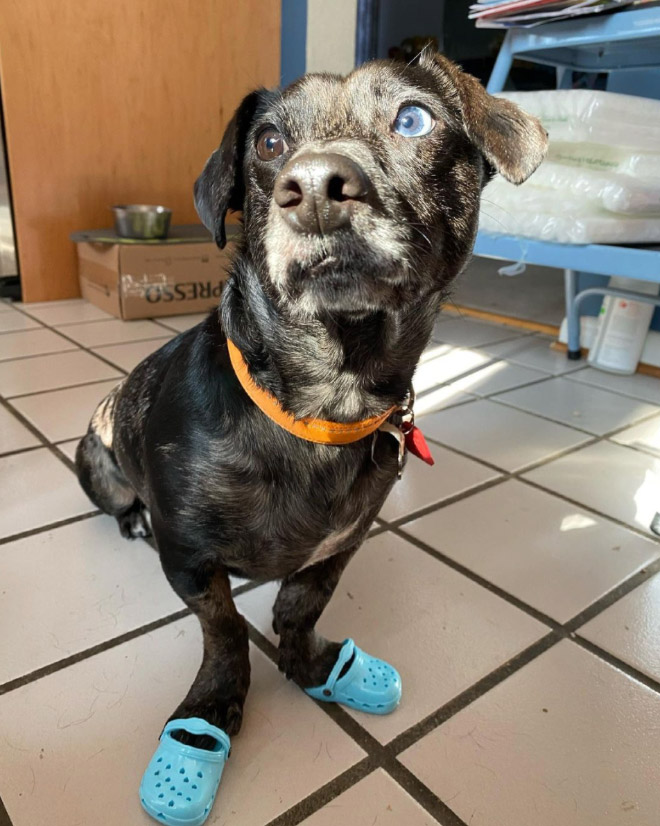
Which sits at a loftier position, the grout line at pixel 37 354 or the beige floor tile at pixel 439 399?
the grout line at pixel 37 354

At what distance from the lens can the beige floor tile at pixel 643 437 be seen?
1.94 metres

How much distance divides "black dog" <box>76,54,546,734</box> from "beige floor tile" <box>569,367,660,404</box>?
1693 millimetres

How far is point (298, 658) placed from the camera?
1.00m

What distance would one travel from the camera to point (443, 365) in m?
2.59

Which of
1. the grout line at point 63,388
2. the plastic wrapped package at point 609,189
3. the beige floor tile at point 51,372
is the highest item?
the plastic wrapped package at point 609,189

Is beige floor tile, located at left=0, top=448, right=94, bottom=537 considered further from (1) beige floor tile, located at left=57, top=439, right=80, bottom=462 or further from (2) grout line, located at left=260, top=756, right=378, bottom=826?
(2) grout line, located at left=260, top=756, right=378, bottom=826

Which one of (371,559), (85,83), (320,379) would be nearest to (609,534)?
(371,559)

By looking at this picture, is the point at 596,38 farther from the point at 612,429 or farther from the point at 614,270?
the point at 612,429

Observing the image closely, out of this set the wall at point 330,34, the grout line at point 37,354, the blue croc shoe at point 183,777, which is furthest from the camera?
the wall at point 330,34

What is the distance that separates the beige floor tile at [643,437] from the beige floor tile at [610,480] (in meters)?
0.05

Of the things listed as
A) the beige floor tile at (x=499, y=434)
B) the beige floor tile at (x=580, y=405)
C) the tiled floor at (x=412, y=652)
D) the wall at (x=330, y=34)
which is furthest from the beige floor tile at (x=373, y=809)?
the wall at (x=330, y=34)

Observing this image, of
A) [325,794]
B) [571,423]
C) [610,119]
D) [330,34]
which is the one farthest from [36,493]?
[330,34]

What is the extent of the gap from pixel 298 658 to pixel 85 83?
2.78 m

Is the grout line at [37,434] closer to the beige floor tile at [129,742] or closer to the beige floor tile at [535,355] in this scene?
the beige floor tile at [129,742]
